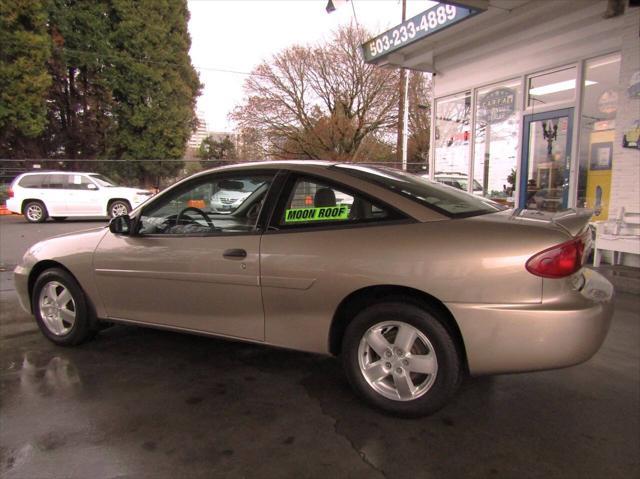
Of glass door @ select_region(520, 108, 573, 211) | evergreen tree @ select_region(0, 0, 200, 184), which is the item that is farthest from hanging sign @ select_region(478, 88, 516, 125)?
evergreen tree @ select_region(0, 0, 200, 184)

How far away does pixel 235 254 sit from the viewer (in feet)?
10.5

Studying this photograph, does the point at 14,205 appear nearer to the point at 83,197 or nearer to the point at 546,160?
→ the point at 83,197

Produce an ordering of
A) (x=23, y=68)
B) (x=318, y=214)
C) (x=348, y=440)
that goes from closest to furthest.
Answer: (x=348, y=440) → (x=318, y=214) → (x=23, y=68)

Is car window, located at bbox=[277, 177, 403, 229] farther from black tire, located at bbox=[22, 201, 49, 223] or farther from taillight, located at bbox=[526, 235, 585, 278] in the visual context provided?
black tire, located at bbox=[22, 201, 49, 223]

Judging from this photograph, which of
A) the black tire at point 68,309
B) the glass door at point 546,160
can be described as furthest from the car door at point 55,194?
the glass door at point 546,160

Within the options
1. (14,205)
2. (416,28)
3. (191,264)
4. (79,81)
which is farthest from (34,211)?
(191,264)

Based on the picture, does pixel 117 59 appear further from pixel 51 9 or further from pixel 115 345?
pixel 115 345

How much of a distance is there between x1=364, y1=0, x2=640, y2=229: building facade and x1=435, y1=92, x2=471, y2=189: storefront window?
0.04m

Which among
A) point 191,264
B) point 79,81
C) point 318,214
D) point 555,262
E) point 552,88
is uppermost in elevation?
point 79,81

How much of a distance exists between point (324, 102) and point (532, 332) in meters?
22.3

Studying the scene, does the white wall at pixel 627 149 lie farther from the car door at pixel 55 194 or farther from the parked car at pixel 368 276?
the car door at pixel 55 194

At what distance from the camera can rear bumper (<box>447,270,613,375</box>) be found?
8.20 ft

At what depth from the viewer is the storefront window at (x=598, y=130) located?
292 inches

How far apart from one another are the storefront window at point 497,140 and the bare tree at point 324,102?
1329cm
